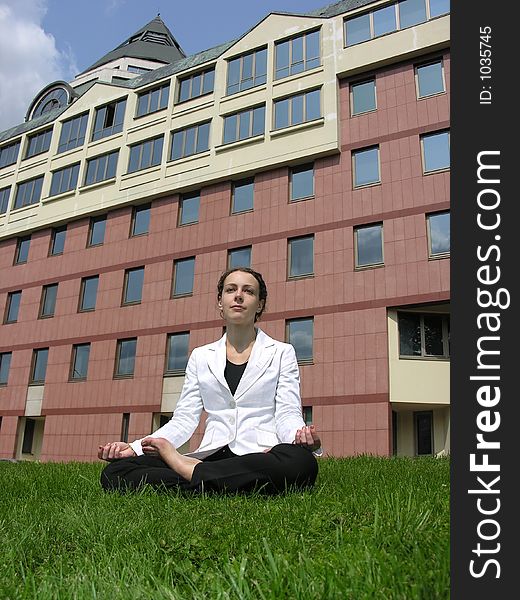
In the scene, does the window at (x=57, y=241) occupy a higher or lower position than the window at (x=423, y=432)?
higher

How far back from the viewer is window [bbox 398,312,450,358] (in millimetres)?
19578

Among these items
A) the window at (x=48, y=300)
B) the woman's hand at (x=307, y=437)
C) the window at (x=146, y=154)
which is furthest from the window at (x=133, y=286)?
the woman's hand at (x=307, y=437)

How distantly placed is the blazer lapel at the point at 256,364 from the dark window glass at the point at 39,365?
24.3 m

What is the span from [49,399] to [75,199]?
34.0ft

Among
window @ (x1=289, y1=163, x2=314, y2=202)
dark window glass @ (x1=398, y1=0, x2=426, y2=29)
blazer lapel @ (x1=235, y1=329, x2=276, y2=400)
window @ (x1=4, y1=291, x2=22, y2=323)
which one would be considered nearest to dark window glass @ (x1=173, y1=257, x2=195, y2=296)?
window @ (x1=289, y1=163, x2=314, y2=202)

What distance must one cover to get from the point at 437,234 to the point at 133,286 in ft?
45.4

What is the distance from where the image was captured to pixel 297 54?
2442 cm

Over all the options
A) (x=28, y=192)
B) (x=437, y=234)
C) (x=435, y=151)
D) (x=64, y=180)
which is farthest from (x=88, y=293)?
(x=435, y=151)

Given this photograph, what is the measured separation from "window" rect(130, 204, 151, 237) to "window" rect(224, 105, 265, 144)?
5.30 m

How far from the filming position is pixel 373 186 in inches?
843

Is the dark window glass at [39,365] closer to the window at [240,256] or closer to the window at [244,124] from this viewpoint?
the window at [240,256]

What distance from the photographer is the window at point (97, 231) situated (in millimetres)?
27734

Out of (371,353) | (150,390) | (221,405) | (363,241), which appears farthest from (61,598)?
(150,390)

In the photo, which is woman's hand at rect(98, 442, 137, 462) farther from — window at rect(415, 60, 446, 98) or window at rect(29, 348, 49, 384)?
window at rect(29, 348, 49, 384)
